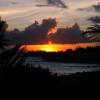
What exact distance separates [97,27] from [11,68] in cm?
500

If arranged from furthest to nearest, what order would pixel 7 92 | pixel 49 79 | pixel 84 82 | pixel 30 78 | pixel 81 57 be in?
pixel 81 57
pixel 84 82
pixel 49 79
pixel 30 78
pixel 7 92

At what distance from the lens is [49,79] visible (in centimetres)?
1925

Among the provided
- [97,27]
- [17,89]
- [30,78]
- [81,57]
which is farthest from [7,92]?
[81,57]

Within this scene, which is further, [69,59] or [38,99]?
[69,59]

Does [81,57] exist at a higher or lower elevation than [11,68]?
lower

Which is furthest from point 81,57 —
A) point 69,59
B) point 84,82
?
point 84,82

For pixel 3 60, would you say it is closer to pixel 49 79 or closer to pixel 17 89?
pixel 49 79

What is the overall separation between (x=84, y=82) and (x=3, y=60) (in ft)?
26.6

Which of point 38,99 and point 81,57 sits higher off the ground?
point 38,99

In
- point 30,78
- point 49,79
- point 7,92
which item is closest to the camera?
point 7,92

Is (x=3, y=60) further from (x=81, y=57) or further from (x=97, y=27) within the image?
(x=81, y=57)

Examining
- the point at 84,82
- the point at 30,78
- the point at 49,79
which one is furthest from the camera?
the point at 84,82

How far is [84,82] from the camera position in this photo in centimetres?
2666

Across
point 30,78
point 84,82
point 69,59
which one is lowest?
point 69,59
